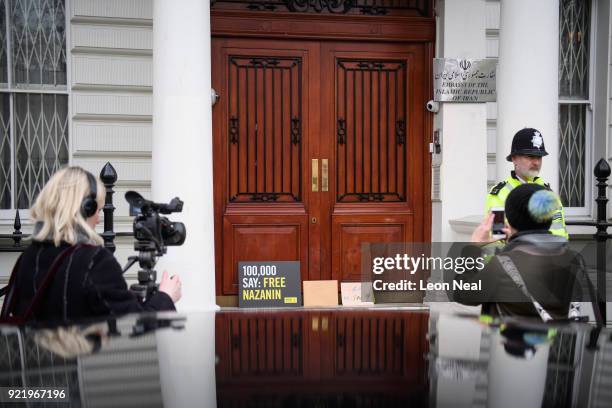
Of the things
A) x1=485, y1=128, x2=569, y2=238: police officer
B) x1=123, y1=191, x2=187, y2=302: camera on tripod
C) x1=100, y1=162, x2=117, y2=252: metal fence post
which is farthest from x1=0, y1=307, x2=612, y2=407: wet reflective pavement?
x1=100, y1=162, x2=117, y2=252: metal fence post

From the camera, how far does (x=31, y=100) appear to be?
7.49 meters

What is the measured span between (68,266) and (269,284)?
5.03 m

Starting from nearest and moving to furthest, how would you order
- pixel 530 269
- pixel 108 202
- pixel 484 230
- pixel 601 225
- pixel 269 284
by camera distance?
pixel 530 269 < pixel 484 230 < pixel 108 202 < pixel 601 225 < pixel 269 284

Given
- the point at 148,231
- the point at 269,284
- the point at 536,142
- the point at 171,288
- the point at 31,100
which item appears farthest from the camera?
the point at 269,284

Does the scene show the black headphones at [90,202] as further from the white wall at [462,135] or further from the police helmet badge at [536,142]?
the white wall at [462,135]

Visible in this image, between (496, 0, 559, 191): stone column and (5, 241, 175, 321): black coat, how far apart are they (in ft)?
15.4

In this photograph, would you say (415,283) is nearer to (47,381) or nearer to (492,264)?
(492,264)

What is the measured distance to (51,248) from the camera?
109 inches

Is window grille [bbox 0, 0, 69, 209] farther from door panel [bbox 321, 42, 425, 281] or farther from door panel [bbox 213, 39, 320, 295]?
door panel [bbox 321, 42, 425, 281]

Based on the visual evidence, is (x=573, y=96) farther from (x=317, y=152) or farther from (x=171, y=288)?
(x=171, y=288)

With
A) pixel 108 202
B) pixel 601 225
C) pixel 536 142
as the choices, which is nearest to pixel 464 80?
pixel 601 225

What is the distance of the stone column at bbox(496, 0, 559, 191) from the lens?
6.42m

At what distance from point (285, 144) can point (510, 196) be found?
4.76 metres

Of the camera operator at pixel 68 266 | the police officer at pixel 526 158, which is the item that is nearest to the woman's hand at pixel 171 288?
the camera operator at pixel 68 266
